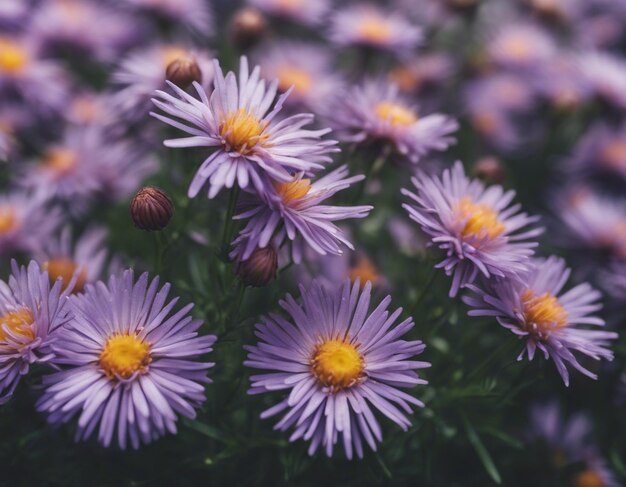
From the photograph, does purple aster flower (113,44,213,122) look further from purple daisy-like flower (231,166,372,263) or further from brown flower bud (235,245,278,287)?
brown flower bud (235,245,278,287)

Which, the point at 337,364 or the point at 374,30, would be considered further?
the point at 374,30

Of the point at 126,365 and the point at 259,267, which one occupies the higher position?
the point at 259,267

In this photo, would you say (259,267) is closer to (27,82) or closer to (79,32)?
(27,82)

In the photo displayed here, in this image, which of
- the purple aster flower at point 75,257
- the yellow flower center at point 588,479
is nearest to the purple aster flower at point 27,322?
the purple aster flower at point 75,257

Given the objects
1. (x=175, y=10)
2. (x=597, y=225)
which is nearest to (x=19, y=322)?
(x=175, y=10)

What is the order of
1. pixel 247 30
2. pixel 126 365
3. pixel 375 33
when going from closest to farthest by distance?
1. pixel 126 365
2. pixel 247 30
3. pixel 375 33

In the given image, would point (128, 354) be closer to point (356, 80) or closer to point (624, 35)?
point (356, 80)

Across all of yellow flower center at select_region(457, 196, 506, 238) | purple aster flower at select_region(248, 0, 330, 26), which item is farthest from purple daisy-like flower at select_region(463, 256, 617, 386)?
purple aster flower at select_region(248, 0, 330, 26)
